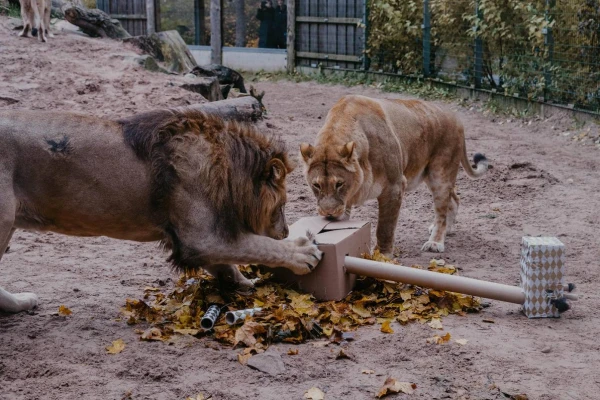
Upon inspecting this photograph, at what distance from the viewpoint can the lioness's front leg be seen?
6426mm

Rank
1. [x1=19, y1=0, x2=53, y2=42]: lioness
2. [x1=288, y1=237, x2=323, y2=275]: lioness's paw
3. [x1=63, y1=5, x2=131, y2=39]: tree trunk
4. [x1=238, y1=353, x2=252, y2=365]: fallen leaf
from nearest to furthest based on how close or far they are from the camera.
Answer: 1. [x1=238, y1=353, x2=252, y2=365]: fallen leaf
2. [x1=288, y1=237, x2=323, y2=275]: lioness's paw
3. [x1=19, y1=0, x2=53, y2=42]: lioness
4. [x1=63, y1=5, x2=131, y2=39]: tree trunk

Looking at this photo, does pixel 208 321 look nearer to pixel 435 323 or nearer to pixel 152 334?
pixel 152 334

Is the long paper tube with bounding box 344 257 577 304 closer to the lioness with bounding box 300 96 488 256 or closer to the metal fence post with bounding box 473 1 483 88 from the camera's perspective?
the lioness with bounding box 300 96 488 256

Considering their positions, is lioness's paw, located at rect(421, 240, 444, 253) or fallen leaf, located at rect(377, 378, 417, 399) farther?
lioness's paw, located at rect(421, 240, 444, 253)

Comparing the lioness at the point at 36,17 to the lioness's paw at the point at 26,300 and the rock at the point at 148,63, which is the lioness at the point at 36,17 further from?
the lioness's paw at the point at 26,300

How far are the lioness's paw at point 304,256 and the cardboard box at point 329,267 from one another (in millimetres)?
60

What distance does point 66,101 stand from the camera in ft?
34.9

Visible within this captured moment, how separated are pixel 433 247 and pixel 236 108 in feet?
15.4

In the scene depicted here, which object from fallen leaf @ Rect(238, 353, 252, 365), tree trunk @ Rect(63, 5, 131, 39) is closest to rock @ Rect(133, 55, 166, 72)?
tree trunk @ Rect(63, 5, 131, 39)

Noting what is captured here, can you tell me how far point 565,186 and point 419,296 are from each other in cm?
429

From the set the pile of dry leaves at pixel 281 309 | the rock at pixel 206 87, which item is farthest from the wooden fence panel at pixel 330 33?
the pile of dry leaves at pixel 281 309

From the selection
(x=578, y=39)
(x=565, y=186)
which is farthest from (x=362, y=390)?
(x=578, y=39)

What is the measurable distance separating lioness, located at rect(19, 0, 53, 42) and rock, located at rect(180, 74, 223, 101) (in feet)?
9.40

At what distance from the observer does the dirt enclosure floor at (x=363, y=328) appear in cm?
407
